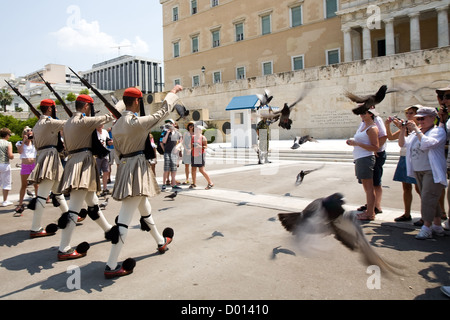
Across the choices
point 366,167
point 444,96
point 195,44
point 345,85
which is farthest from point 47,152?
point 195,44

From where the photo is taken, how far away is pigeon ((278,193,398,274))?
3.47 metres

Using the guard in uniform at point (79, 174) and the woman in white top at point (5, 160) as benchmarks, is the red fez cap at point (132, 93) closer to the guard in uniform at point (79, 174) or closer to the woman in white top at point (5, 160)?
the guard in uniform at point (79, 174)

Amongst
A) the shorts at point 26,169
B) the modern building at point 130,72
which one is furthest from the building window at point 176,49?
the shorts at point 26,169

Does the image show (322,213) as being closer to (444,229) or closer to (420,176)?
(420,176)

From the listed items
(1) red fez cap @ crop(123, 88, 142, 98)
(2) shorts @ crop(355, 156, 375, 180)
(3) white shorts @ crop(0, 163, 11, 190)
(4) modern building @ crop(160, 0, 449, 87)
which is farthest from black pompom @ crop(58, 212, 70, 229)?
(4) modern building @ crop(160, 0, 449, 87)

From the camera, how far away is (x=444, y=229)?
4906 mm

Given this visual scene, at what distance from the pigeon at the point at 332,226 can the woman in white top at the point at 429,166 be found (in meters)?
1.40

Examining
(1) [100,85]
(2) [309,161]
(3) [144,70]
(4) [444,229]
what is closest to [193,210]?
(4) [444,229]

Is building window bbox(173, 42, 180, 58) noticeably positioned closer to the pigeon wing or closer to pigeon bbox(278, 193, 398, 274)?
pigeon bbox(278, 193, 398, 274)

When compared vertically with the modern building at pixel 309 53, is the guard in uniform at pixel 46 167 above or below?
below

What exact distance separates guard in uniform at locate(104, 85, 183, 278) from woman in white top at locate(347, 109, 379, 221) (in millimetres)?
3464

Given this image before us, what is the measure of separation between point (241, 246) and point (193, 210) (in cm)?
238

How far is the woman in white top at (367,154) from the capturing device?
5391 mm

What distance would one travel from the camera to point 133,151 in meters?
3.81
